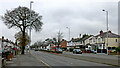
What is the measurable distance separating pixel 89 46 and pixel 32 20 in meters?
42.4

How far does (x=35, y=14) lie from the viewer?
47562mm

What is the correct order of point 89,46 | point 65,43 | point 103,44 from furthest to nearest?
point 65,43 < point 89,46 < point 103,44

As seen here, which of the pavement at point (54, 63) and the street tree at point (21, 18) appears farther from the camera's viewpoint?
the street tree at point (21, 18)

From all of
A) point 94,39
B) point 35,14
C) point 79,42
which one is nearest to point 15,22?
point 35,14

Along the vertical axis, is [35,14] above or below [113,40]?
above

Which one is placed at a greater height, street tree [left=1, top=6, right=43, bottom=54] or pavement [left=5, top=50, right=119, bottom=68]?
street tree [left=1, top=6, right=43, bottom=54]

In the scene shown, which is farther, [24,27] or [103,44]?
[103,44]

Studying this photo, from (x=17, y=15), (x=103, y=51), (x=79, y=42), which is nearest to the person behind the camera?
(x=17, y=15)

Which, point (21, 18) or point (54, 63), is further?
point (21, 18)

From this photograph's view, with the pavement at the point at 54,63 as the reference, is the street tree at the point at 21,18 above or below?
above

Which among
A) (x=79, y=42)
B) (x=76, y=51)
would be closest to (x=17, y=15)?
(x=76, y=51)

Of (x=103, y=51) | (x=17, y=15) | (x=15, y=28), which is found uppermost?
(x=17, y=15)

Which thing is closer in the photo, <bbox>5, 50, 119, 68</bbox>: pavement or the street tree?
<bbox>5, 50, 119, 68</bbox>: pavement

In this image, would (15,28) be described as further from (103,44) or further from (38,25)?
(103,44)
